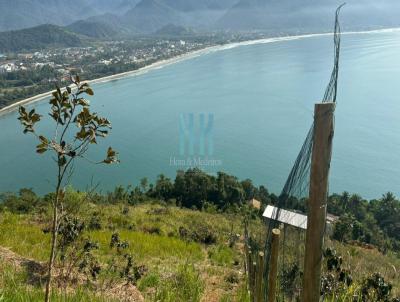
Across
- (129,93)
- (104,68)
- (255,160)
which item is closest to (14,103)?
(129,93)

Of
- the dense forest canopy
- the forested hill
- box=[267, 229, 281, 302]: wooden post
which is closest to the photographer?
box=[267, 229, 281, 302]: wooden post

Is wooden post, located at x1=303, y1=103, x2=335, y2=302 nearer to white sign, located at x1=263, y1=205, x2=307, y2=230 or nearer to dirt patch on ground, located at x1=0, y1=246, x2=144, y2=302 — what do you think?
white sign, located at x1=263, y1=205, x2=307, y2=230

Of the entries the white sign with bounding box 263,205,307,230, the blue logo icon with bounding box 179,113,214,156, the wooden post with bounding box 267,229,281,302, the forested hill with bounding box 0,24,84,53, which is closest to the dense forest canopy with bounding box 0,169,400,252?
the blue logo icon with bounding box 179,113,214,156

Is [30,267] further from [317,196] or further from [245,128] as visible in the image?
[245,128]

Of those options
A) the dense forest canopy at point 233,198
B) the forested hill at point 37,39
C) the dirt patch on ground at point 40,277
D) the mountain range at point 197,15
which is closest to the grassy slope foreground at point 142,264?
the dirt patch on ground at point 40,277

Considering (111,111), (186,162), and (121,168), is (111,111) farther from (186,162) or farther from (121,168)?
(186,162)

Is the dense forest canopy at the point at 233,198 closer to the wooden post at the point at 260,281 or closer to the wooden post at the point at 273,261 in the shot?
the wooden post at the point at 260,281
